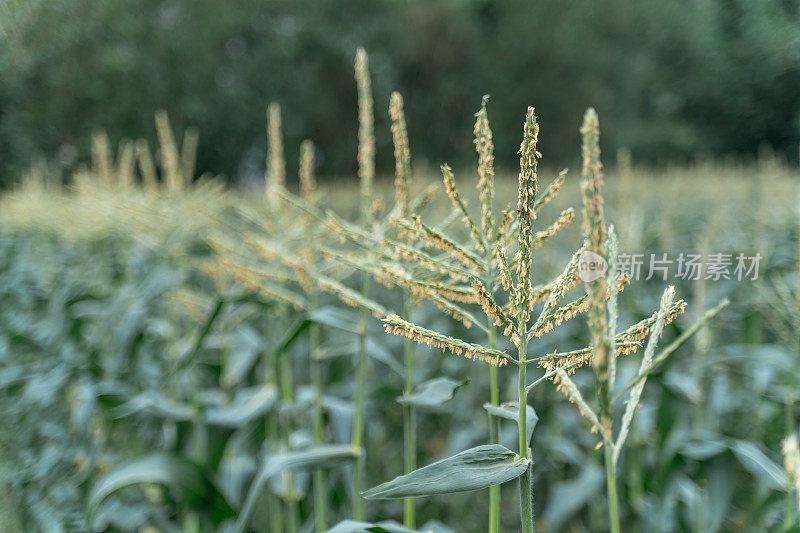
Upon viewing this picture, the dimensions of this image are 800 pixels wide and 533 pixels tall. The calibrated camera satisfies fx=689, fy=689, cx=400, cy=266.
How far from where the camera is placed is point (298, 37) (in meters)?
13.8

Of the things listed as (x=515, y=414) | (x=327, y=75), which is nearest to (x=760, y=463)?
(x=515, y=414)

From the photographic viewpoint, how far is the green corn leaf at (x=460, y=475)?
2.18 feet

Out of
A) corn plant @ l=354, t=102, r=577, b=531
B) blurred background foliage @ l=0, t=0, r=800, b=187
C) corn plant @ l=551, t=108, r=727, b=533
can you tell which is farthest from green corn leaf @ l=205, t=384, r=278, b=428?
blurred background foliage @ l=0, t=0, r=800, b=187

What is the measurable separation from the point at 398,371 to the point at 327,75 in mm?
12965

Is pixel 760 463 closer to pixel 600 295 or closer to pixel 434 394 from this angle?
pixel 434 394

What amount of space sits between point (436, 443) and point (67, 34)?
983 cm

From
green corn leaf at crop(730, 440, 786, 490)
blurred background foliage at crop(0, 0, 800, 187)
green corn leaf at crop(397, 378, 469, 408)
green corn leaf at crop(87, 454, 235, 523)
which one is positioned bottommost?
green corn leaf at crop(87, 454, 235, 523)

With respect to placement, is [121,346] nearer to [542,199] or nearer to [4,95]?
[542,199]

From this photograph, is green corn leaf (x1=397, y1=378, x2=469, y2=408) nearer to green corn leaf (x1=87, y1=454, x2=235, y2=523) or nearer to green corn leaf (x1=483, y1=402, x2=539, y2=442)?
green corn leaf (x1=483, y1=402, x2=539, y2=442)

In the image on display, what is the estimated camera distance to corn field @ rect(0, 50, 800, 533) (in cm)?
71

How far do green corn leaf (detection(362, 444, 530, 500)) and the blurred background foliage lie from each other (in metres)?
10.7

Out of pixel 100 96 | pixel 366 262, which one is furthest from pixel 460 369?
pixel 100 96

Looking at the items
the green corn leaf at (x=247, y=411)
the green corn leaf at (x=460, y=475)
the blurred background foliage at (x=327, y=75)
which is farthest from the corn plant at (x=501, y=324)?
the blurred background foliage at (x=327, y=75)

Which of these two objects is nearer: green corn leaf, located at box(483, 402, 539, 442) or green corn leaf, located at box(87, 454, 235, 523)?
green corn leaf, located at box(483, 402, 539, 442)
